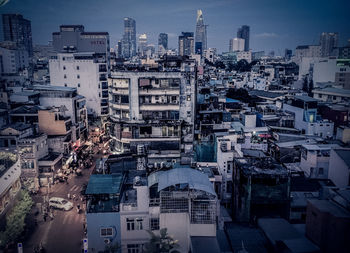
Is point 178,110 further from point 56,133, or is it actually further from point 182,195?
point 182,195

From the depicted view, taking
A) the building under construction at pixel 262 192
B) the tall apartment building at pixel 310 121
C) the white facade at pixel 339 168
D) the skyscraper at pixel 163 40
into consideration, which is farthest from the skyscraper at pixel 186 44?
the building under construction at pixel 262 192

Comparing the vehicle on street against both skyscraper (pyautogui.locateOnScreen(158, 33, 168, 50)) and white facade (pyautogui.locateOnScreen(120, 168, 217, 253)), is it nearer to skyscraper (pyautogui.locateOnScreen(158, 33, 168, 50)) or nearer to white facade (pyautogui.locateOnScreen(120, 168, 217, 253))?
white facade (pyautogui.locateOnScreen(120, 168, 217, 253))

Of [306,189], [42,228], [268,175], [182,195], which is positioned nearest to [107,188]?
[182,195]

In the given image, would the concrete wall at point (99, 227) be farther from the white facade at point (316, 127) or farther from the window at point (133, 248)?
the white facade at point (316, 127)

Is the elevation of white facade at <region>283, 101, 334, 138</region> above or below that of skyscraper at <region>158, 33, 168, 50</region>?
below

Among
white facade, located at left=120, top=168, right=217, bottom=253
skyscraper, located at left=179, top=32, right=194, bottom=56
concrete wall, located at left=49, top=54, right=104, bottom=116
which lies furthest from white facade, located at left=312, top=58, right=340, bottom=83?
skyscraper, located at left=179, top=32, right=194, bottom=56

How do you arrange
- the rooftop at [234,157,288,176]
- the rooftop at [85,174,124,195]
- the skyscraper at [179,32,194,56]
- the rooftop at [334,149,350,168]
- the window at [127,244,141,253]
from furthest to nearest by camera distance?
the skyscraper at [179,32,194,56], the rooftop at [334,149,350,168], the rooftop at [234,157,288,176], the rooftop at [85,174,124,195], the window at [127,244,141,253]
